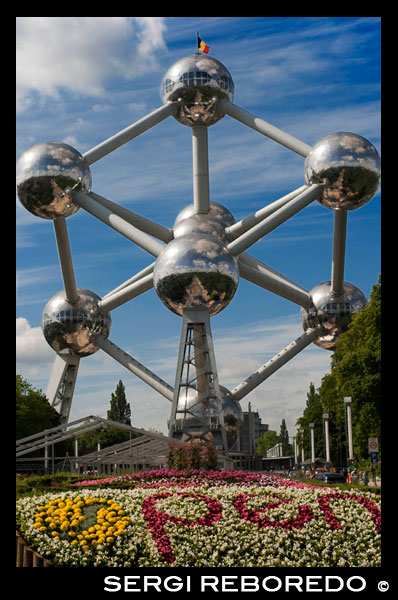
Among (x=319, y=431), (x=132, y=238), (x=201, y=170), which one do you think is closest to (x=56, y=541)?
(x=132, y=238)

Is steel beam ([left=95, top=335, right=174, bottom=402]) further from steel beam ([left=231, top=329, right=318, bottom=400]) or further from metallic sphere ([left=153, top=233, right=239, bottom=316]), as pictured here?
metallic sphere ([left=153, top=233, right=239, bottom=316])

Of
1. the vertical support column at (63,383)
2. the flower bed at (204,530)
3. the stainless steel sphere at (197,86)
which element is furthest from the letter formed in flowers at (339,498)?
the vertical support column at (63,383)

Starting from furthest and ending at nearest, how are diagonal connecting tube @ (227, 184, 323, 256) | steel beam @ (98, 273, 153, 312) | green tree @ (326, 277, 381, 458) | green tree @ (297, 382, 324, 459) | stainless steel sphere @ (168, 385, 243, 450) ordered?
green tree @ (297, 382, 324, 459)
steel beam @ (98, 273, 153, 312)
diagonal connecting tube @ (227, 184, 323, 256)
stainless steel sphere @ (168, 385, 243, 450)
green tree @ (326, 277, 381, 458)

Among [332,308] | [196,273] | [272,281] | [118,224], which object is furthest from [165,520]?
[332,308]

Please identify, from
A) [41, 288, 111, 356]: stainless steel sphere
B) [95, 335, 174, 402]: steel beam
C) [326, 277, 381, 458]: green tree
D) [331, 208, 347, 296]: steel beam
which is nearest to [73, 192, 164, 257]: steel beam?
[41, 288, 111, 356]: stainless steel sphere

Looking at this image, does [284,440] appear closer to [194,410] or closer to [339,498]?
[194,410]

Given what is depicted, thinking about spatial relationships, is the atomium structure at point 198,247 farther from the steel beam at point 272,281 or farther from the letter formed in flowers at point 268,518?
the letter formed in flowers at point 268,518
